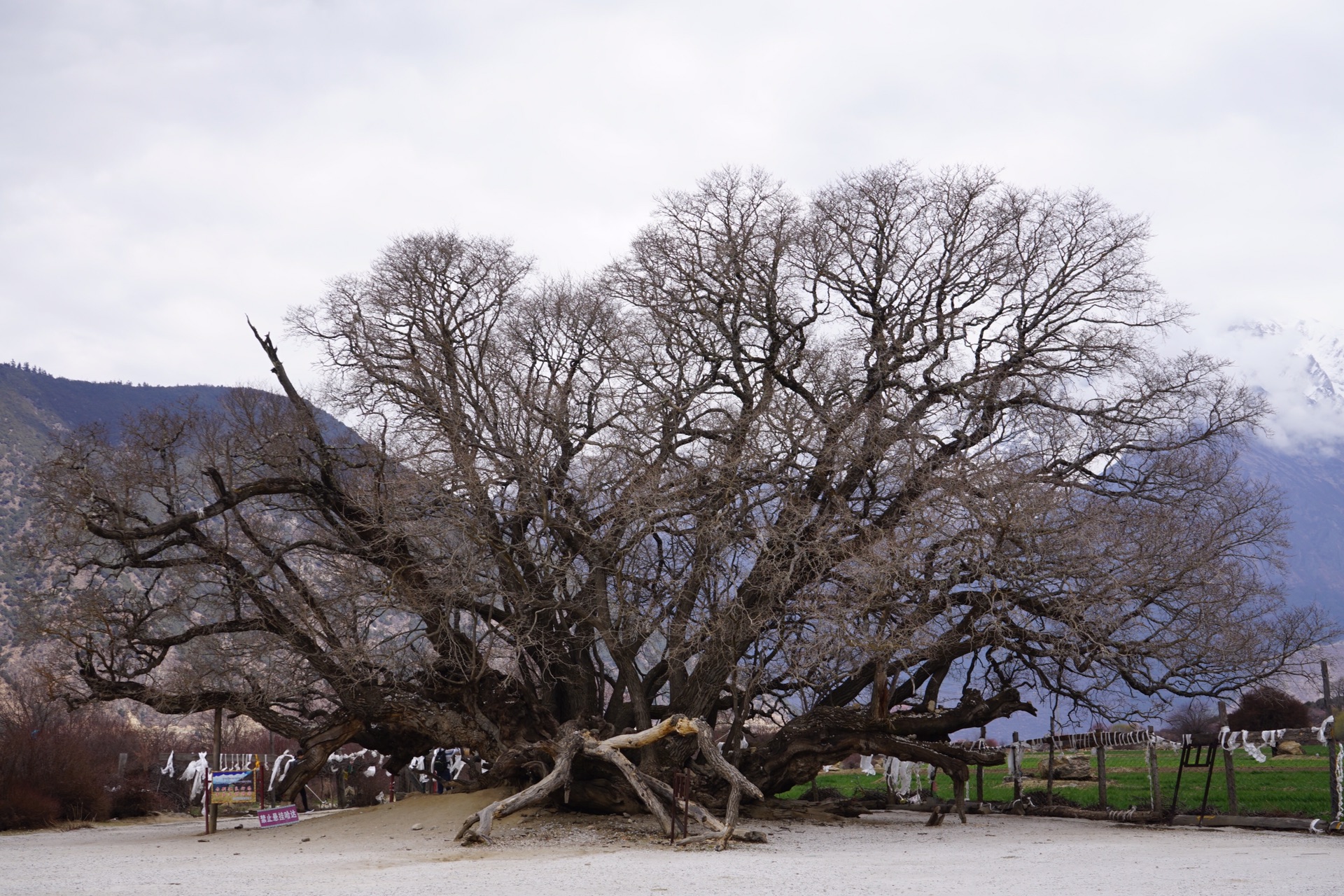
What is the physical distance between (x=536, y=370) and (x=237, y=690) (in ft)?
25.1

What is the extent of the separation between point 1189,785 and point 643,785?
15820mm

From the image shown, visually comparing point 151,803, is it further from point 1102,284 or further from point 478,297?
point 1102,284

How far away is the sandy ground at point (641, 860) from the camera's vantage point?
33.6ft

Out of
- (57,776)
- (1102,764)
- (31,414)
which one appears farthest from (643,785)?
(31,414)

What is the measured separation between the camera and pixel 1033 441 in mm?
19328

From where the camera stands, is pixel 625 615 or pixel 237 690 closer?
pixel 625 615

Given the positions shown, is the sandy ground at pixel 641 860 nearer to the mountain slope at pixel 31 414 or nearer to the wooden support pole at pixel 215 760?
the wooden support pole at pixel 215 760

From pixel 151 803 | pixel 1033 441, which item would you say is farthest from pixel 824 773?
pixel 1033 441

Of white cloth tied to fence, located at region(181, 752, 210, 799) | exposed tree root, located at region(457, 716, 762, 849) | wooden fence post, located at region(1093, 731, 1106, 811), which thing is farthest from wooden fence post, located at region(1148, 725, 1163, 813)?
white cloth tied to fence, located at region(181, 752, 210, 799)

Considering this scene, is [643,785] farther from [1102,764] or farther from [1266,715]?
[1266,715]

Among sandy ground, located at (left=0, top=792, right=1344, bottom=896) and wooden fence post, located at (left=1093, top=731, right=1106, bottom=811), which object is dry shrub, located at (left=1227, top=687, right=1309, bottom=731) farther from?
sandy ground, located at (left=0, top=792, right=1344, bottom=896)

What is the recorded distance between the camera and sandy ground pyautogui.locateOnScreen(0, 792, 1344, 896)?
33.6 feet

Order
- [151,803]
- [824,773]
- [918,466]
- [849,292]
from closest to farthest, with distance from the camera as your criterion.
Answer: [918,466], [849,292], [151,803], [824,773]

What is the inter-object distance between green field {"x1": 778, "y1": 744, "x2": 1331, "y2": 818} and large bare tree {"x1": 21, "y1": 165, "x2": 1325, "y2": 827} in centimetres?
298
